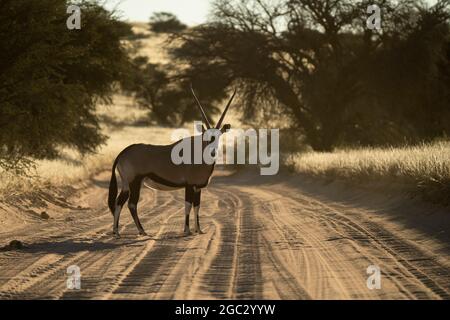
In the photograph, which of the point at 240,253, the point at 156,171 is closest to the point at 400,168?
the point at 156,171

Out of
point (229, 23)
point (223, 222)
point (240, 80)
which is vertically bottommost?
point (223, 222)

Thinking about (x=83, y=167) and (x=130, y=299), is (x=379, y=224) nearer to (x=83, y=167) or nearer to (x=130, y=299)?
(x=130, y=299)

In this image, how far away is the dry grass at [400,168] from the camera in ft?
48.3

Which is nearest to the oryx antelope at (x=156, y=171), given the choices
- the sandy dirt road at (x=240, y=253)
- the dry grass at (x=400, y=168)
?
the sandy dirt road at (x=240, y=253)

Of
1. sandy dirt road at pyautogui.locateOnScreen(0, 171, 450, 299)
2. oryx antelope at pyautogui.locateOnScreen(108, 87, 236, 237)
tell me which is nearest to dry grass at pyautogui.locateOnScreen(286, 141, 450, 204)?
sandy dirt road at pyautogui.locateOnScreen(0, 171, 450, 299)

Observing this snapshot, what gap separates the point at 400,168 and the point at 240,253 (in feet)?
29.0

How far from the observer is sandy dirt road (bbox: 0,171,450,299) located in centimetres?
802

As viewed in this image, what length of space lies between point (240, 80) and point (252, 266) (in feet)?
92.4

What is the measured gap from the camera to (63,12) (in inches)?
813

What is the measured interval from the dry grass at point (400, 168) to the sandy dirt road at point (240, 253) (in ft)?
1.65

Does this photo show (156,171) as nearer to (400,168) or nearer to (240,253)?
(240,253)

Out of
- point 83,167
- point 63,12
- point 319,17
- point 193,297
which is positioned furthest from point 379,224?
point 319,17

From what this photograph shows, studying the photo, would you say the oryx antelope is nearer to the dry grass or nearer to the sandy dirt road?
the sandy dirt road
